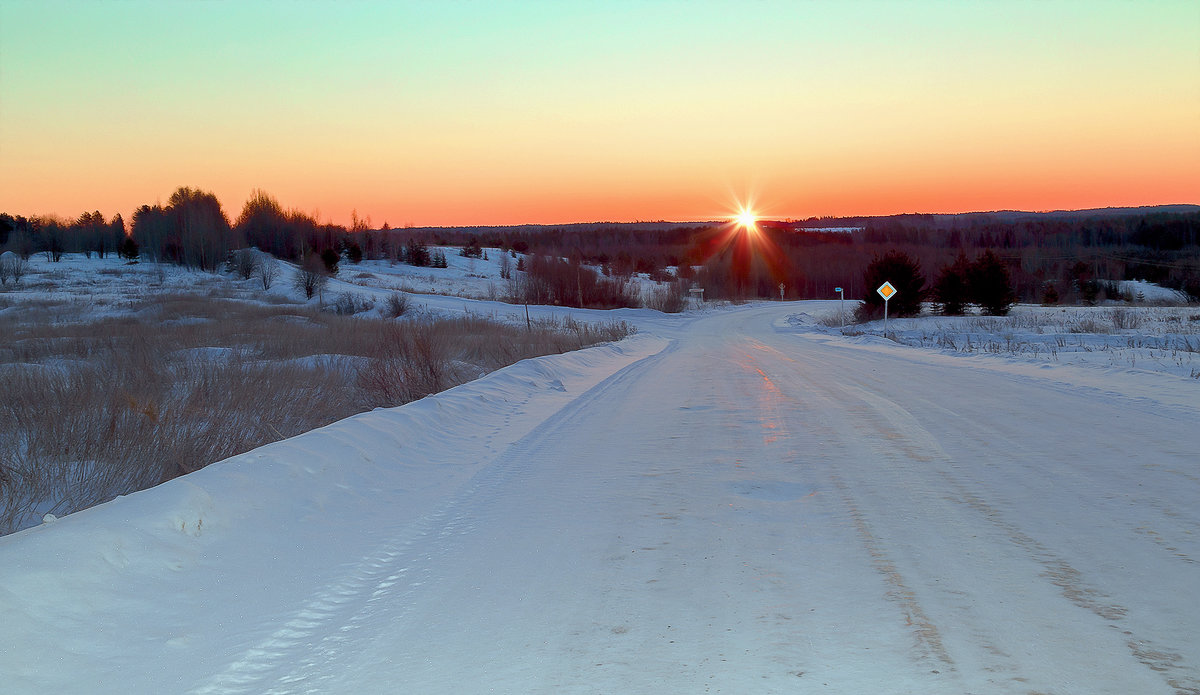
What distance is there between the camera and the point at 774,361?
1969cm

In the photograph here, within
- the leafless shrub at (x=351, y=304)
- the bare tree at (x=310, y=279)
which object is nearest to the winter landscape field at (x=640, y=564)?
the leafless shrub at (x=351, y=304)

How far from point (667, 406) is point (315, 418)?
15.9ft

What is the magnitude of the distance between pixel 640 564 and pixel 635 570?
0.34ft

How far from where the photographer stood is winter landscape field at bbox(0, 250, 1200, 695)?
3252 mm

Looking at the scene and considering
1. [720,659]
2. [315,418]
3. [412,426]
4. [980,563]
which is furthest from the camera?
[315,418]

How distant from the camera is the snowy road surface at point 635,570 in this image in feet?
10.6

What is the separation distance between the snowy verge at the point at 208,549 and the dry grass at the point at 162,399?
1250mm

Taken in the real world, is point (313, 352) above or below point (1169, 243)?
below

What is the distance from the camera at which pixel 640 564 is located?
4504 mm

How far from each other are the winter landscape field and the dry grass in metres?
0.90

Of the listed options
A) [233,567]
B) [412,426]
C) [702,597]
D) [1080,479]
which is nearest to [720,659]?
[702,597]

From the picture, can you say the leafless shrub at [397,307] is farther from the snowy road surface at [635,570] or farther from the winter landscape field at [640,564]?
the snowy road surface at [635,570]

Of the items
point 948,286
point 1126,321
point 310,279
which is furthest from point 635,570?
point 310,279

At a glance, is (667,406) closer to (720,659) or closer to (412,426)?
(412,426)
